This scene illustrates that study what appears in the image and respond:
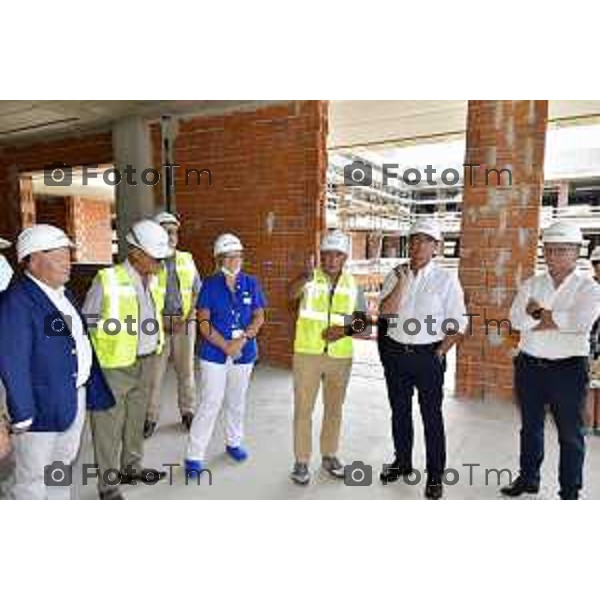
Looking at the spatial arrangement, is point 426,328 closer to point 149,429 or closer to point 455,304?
point 455,304

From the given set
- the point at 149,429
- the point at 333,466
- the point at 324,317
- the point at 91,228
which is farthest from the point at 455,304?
the point at 91,228

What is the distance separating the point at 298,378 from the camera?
2.60 metres

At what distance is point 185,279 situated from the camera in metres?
3.45

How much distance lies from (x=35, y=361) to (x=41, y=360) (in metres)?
0.02

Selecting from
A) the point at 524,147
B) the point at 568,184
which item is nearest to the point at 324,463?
the point at 524,147

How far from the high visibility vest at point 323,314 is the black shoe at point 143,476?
1068 mm

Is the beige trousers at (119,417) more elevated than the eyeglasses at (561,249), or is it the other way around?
the eyeglasses at (561,249)

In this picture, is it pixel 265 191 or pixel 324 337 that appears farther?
pixel 265 191

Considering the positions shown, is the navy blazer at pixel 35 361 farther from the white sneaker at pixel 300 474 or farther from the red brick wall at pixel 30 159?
the red brick wall at pixel 30 159

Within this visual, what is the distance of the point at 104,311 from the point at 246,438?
4.80 feet

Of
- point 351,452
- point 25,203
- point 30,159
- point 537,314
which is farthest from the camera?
point 25,203

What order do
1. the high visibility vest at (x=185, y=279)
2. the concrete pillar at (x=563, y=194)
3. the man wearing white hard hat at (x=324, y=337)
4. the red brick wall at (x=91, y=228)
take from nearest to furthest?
1. the man wearing white hard hat at (x=324, y=337)
2. the high visibility vest at (x=185, y=279)
3. the red brick wall at (x=91, y=228)
4. the concrete pillar at (x=563, y=194)

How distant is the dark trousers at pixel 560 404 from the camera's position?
226 centimetres

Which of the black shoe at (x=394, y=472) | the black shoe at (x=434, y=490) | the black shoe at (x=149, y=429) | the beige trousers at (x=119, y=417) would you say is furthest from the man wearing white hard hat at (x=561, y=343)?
the black shoe at (x=149, y=429)
